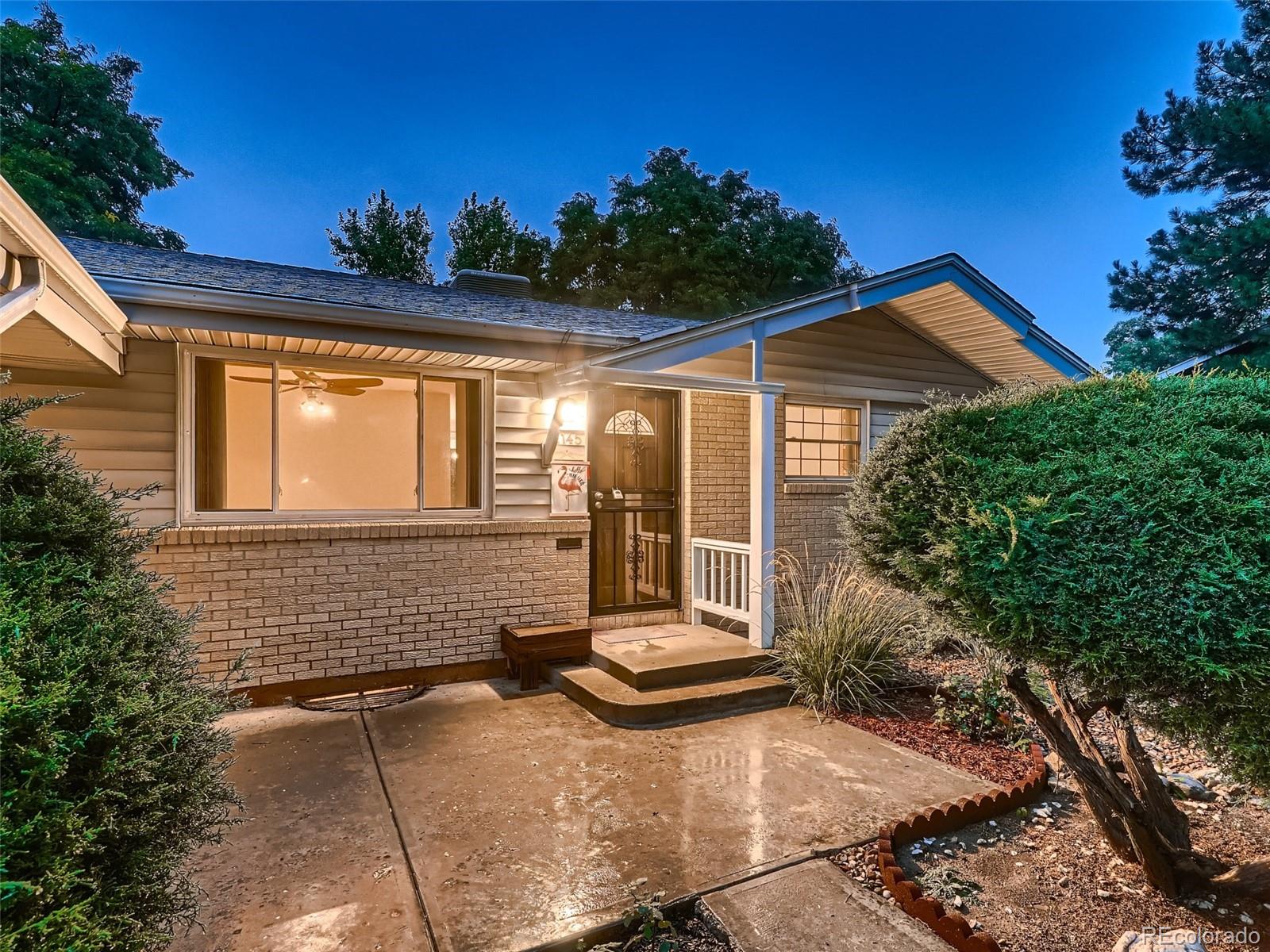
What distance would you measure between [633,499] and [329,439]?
194 inches

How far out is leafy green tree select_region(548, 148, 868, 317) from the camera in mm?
19984

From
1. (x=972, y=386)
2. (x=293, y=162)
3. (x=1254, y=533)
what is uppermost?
(x=293, y=162)

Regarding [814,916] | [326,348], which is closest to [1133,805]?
[814,916]

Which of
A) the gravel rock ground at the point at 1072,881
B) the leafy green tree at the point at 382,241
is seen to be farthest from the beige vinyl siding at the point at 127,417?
the leafy green tree at the point at 382,241

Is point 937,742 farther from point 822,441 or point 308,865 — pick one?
point 822,441

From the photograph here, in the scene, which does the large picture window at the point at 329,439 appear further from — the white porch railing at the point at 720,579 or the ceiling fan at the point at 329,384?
the white porch railing at the point at 720,579

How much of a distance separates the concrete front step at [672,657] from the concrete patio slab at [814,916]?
214 cm

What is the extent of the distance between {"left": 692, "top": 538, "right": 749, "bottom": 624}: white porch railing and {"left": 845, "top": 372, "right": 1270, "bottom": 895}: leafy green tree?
2.65 metres

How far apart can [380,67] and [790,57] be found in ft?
49.0

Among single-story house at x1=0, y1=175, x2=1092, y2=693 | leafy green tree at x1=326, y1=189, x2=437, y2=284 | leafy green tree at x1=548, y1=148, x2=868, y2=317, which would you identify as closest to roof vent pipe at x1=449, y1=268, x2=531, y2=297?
single-story house at x1=0, y1=175, x2=1092, y2=693

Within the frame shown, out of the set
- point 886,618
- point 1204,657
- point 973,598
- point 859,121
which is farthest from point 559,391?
point 859,121

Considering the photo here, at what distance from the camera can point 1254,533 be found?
184 centimetres

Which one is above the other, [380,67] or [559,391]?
[380,67]

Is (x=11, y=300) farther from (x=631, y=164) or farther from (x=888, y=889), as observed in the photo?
(x=631, y=164)
